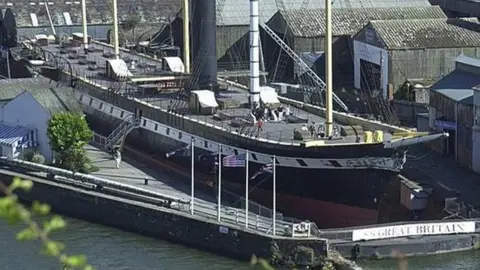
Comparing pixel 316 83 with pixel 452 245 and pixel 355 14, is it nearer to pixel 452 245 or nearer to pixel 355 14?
pixel 355 14

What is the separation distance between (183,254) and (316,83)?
12.9m

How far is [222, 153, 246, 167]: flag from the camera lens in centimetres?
1955

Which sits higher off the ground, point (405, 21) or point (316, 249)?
point (405, 21)

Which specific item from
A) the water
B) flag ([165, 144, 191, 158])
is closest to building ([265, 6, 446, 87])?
flag ([165, 144, 191, 158])

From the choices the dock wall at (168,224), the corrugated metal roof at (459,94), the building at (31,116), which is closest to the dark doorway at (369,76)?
the corrugated metal roof at (459,94)

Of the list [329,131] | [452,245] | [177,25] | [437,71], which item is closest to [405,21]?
[437,71]

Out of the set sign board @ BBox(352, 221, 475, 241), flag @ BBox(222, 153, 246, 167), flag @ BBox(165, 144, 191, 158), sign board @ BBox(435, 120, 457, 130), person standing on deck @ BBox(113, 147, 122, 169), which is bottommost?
sign board @ BBox(352, 221, 475, 241)

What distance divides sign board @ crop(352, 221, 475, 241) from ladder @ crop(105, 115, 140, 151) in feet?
27.3

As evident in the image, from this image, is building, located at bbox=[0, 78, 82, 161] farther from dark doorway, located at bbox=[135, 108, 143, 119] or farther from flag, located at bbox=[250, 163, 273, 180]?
flag, located at bbox=[250, 163, 273, 180]

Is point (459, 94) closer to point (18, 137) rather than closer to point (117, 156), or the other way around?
point (117, 156)

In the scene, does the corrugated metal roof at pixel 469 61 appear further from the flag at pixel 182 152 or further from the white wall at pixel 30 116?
the white wall at pixel 30 116

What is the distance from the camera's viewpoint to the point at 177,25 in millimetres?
35062

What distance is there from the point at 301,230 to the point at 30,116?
29.2 ft

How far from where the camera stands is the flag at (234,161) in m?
19.5
